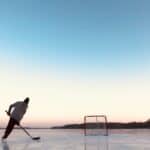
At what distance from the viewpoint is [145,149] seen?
898cm

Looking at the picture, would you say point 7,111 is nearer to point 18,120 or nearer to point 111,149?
point 18,120

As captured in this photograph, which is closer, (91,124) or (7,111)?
(7,111)

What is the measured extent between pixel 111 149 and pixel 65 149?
3.71ft

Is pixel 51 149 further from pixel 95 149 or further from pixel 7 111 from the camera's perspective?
pixel 7 111

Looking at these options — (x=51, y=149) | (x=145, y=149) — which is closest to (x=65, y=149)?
(x=51, y=149)

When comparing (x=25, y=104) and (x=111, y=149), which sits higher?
(x=25, y=104)

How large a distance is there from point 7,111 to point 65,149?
4.46 m

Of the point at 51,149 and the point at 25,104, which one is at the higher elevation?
the point at 25,104

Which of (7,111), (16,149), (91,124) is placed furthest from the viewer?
(91,124)

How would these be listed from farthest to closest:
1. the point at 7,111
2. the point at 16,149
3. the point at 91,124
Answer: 1. the point at 91,124
2. the point at 7,111
3. the point at 16,149

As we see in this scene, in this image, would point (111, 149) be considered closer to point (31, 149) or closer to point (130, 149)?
point (130, 149)

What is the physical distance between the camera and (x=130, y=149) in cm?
921

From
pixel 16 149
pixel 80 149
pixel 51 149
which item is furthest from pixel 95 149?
pixel 16 149

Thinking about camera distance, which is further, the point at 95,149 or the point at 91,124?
Result: the point at 91,124
